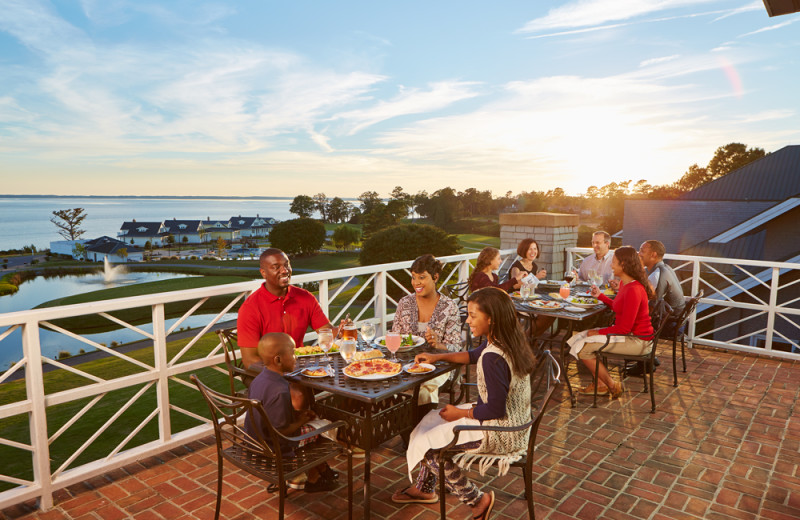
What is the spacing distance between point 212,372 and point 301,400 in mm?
13720

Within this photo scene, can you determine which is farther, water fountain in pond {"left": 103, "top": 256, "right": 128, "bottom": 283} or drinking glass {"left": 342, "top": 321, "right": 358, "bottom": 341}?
water fountain in pond {"left": 103, "top": 256, "right": 128, "bottom": 283}

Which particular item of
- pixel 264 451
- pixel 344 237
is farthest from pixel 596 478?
pixel 344 237

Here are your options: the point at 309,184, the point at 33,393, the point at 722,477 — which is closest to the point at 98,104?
the point at 309,184

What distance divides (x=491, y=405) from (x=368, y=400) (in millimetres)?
608

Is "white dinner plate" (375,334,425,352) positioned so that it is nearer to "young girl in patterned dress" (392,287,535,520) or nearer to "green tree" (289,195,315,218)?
"young girl in patterned dress" (392,287,535,520)

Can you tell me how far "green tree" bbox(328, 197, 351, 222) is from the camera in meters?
69.6

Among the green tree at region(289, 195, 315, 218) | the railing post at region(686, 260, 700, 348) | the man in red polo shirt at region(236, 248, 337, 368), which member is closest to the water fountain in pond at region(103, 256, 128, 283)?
the green tree at region(289, 195, 315, 218)

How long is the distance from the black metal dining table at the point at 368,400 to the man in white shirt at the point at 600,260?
3.75 meters

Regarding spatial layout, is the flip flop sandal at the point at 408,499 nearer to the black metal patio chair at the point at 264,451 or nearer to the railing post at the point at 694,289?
the black metal patio chair at the point at 264,451

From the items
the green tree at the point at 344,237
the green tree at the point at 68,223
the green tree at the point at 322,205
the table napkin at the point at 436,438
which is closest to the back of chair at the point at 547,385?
the table napkin at the point at 436,438

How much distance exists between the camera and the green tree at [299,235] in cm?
5800

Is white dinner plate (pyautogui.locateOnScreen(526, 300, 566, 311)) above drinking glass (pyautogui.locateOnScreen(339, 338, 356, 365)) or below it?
below

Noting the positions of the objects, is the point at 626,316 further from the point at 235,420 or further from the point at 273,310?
the point at 235,420

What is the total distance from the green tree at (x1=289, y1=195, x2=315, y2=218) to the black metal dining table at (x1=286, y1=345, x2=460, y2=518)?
64339 millimetres
